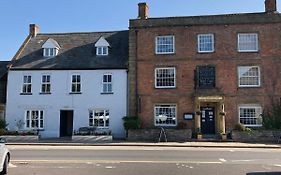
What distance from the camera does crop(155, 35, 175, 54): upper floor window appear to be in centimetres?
2981

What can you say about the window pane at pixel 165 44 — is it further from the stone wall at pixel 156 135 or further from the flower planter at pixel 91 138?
the flower planter at pixel 91 138

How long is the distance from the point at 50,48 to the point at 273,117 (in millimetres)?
20964

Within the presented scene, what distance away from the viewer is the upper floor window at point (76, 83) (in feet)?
99.9

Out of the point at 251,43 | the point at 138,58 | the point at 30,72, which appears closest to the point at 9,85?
the point at 30,72

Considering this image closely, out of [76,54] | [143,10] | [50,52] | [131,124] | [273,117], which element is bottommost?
[131,124]

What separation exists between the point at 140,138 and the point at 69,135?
8.09 meters

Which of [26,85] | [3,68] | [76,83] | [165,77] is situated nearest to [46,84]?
[26,85]

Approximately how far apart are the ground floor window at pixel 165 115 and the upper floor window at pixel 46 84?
392 inches

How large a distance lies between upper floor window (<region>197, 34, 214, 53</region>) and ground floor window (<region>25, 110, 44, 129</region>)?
15411mm

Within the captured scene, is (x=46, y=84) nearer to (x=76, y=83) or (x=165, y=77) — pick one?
(x=76, y=83)

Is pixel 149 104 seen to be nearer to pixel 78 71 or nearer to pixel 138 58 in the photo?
pixel 138 58

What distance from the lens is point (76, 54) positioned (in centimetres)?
3192

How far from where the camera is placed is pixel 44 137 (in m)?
30.0

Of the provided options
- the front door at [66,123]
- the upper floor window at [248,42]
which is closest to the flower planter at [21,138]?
the front door at [66,123]
